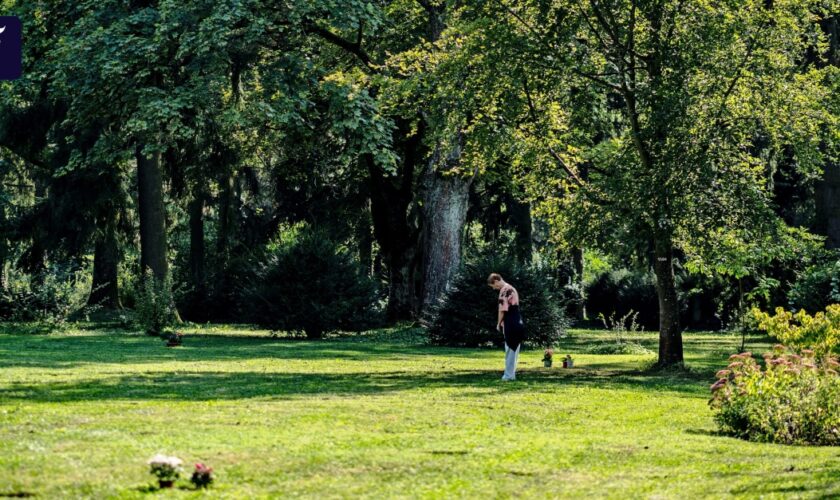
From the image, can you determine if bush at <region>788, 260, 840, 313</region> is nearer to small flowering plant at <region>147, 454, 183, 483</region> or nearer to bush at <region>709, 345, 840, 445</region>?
bush at <region>709, 345, 840, 445</region>

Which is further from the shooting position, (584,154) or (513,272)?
(513,272)

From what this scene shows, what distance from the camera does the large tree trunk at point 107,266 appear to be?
130 ft

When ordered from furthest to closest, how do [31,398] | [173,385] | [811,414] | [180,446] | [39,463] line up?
[173,385], [31,398], [811,414], [180,446], [39,463]

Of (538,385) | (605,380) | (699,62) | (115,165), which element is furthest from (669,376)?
(115,165)

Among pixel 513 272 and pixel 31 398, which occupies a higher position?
pixel 513 272

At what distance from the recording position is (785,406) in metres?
12.9

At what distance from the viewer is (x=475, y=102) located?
22688mm

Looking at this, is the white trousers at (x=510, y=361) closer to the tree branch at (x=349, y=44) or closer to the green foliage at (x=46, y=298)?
the tree branch at (x=349, y=44)

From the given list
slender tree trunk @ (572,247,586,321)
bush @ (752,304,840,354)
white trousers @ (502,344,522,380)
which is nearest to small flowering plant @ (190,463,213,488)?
bush @ (752,304,840,354)

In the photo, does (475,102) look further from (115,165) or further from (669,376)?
(115,165)

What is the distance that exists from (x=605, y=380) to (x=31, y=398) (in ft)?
32.2

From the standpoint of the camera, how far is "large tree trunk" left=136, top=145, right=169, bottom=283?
120 ft

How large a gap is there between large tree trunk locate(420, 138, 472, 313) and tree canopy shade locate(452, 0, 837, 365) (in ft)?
35.8

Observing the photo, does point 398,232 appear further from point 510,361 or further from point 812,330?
point 812,330
